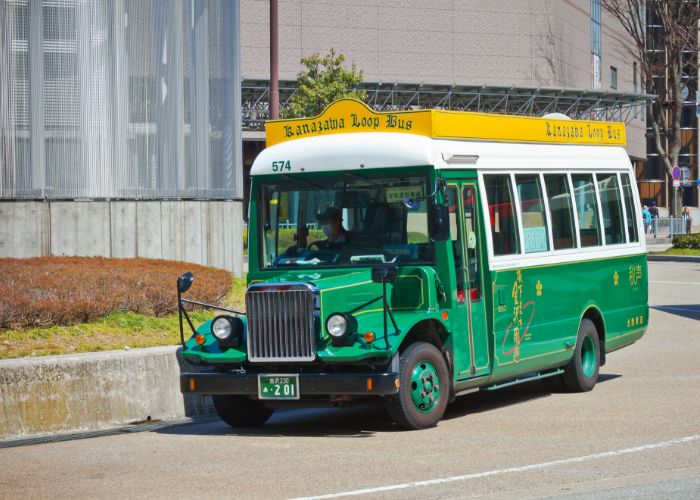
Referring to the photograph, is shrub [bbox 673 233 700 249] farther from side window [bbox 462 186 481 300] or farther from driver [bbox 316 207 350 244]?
driver [bbox 316 207 350 244]

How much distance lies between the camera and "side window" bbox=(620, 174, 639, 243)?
50.2 ft

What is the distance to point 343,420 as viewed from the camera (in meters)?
12.3

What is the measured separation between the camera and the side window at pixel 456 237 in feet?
38.2

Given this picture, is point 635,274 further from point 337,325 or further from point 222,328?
point 222,328

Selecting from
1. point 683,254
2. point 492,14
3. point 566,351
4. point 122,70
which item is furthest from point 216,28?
point 492,14

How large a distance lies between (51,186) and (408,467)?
1123cm

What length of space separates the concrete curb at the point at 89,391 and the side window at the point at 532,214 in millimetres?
3677

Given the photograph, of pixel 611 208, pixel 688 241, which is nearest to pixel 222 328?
pixel 611 208

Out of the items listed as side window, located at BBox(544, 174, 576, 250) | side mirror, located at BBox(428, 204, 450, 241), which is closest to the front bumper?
side mirror, located at BBox(428, 204, 450, 241)

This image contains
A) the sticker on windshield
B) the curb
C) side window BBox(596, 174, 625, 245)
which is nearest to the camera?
the sticker on windshield

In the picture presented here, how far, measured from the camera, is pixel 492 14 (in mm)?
77875

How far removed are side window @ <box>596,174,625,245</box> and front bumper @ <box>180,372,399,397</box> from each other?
506 cm

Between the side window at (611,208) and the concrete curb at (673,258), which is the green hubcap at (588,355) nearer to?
the side window at (611,208)

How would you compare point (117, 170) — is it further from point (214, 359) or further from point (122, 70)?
point (214, 359)
